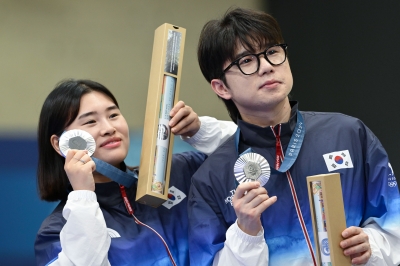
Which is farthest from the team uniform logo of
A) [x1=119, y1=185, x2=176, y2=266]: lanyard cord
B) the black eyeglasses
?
the black eyeglasses

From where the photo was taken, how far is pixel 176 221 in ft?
8.16

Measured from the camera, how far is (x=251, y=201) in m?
1.90

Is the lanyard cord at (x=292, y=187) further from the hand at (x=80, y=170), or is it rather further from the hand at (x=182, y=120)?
the hand at (x=80, y=170)

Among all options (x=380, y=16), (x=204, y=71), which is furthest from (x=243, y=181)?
(x=380, y=16)

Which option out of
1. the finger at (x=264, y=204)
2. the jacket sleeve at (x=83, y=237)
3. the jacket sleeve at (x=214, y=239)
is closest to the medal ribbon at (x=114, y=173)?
the jacket sleeve at (x=83, y=237)

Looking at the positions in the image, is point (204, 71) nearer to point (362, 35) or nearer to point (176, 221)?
point (176, 221)

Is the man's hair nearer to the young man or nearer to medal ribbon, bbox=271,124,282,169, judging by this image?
the young man

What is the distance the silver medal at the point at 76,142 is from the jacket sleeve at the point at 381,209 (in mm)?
1027

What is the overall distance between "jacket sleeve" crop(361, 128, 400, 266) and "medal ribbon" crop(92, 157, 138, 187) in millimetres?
960

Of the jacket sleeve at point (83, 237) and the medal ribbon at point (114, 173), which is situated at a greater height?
the medal ribbon at point (114, 173)

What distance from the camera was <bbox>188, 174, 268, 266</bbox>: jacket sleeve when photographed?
6.43ft

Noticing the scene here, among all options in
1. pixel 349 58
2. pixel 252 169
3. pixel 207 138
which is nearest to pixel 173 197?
pixel 207 138

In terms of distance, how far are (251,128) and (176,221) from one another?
1.74 ft

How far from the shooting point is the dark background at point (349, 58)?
10.7ft
